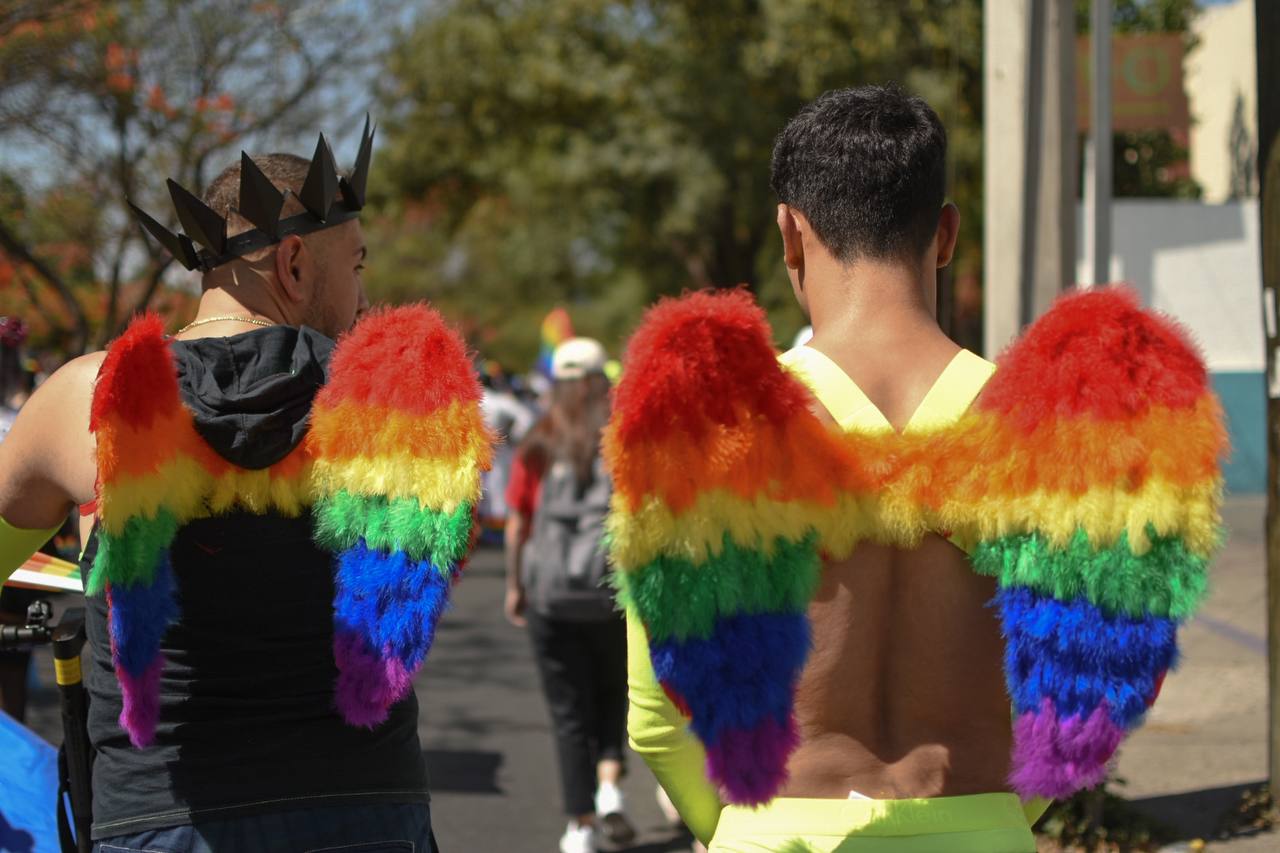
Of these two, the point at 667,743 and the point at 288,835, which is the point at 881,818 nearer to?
the point at 667,743

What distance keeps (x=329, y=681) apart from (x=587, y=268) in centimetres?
2662

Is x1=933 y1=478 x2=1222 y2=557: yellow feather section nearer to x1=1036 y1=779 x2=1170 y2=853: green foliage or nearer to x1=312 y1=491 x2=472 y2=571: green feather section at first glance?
x1=312 y1=491 x2=472 y2=571: green feather section

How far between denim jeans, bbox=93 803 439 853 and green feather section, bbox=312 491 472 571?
1.42ft

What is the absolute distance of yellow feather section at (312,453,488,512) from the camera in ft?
7.19

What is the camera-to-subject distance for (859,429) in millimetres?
1891

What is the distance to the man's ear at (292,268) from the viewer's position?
246 cm

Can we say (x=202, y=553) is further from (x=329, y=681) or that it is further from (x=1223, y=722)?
(x=1223, y=722)

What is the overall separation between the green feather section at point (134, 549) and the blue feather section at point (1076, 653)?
124 centimetres

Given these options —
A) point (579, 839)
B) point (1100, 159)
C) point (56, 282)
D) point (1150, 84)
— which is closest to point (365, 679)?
point (579, 839)

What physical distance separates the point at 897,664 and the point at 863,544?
166mm

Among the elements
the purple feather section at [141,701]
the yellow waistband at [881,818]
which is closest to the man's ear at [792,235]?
the yellow waistband at [881,818]

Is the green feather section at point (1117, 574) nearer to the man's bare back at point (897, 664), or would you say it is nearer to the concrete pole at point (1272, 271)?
the man's bare back at point (897, 664)

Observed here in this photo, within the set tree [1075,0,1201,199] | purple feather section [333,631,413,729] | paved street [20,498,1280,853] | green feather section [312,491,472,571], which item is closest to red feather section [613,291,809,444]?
green feather section [312,491,472,571]

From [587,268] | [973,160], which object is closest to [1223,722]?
[973,160]
